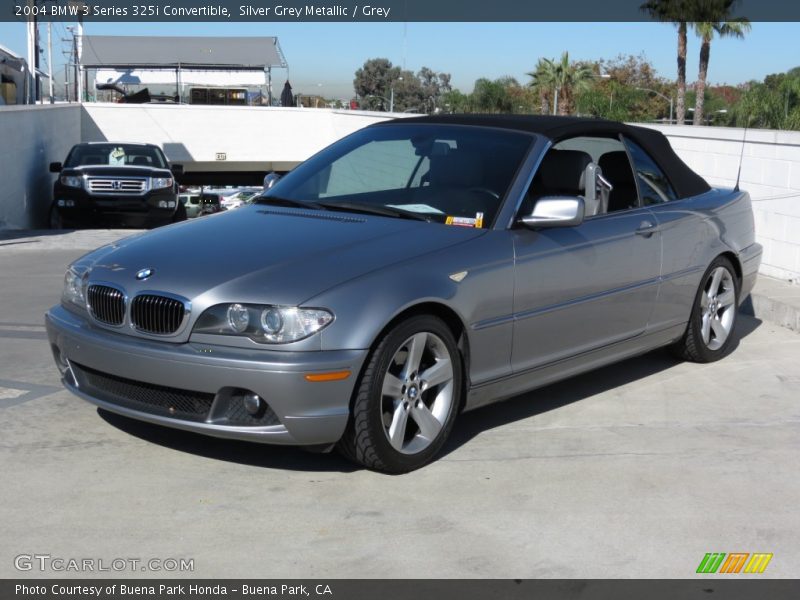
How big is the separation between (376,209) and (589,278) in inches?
45.7

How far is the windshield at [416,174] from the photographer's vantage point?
5145 mm

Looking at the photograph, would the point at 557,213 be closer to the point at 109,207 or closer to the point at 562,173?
the point at 562,173

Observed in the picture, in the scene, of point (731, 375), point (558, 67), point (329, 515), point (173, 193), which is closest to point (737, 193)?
point (731, 375)

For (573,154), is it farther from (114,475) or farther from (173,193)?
(173,193)

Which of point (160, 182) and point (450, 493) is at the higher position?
point (160, 182)

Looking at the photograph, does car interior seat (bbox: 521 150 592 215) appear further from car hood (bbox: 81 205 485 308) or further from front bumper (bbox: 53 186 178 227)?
front bumper (bbox: 53 186 178 227)

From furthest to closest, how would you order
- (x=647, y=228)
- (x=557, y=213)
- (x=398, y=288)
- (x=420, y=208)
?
(x=647, y=228) < (x=420, y=208) < (x=557, y=213) < (x=398, y=288)

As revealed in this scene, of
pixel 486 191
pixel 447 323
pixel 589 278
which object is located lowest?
pixel 447 323

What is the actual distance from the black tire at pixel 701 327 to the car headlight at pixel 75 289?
3.66 meters

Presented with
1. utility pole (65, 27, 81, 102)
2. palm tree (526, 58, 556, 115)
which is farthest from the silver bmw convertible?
palm tree (526, 58, 556, 115)

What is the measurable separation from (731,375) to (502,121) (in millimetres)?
2283

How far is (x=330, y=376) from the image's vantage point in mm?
4117

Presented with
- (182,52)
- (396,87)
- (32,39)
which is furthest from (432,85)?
(32,39)

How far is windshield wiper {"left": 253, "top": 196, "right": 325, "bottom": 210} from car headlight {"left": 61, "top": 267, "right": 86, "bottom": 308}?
1158 mm
